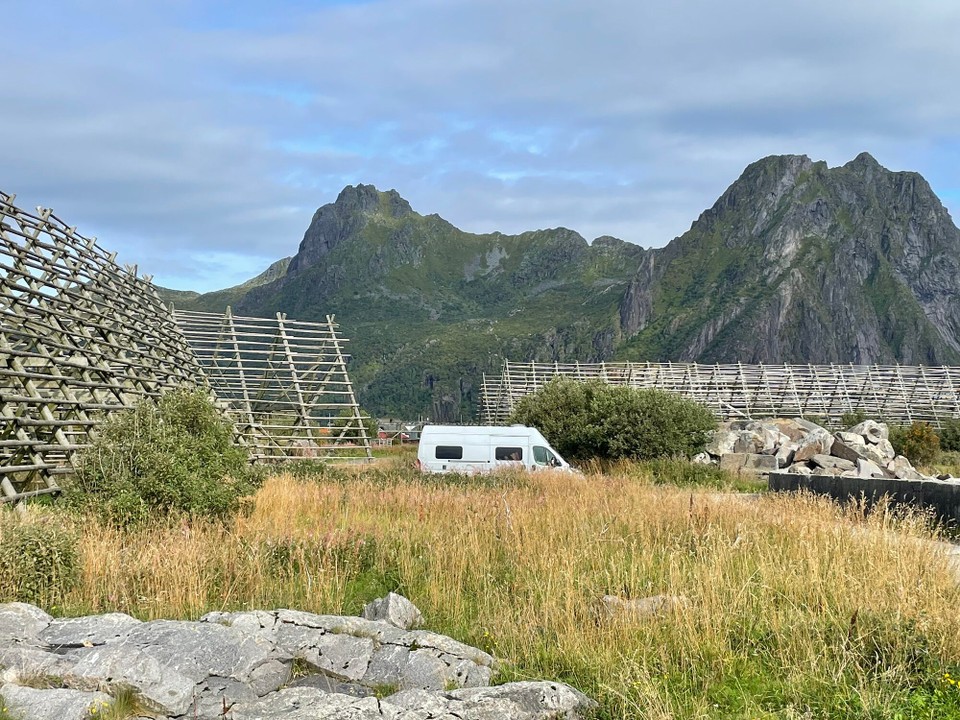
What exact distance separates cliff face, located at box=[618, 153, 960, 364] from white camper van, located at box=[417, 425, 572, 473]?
140 m

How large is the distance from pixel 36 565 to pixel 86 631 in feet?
5.99

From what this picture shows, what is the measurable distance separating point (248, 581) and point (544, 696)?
364cm

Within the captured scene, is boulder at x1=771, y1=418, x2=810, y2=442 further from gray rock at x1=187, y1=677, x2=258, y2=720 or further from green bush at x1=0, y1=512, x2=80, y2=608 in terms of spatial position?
gray rock at x1=187, y1=677, x2=258, y2=720

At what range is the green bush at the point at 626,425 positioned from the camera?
21.0 meters

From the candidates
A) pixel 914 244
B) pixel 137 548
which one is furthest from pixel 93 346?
pixel 914 244

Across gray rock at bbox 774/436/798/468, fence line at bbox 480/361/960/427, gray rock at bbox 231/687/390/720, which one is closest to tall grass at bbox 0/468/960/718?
gray rock at bbox 231/687/390/720

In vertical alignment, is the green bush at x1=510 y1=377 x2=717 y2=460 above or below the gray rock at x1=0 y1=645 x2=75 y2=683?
above

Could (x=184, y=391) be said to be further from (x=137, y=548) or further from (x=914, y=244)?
A: (x=914, y=244)

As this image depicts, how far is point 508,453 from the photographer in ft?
63.2

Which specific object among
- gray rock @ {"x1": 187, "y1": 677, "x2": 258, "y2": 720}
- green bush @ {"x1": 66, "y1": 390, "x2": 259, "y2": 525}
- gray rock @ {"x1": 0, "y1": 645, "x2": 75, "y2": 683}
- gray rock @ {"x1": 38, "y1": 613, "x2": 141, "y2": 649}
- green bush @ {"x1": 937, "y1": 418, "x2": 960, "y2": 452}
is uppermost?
green bush @ {"x1": 66, "y1": 390, "x2": 259, "y2": 525}

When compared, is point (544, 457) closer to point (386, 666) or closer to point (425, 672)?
point (386, 666)

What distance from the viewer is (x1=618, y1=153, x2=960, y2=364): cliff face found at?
6462 inches

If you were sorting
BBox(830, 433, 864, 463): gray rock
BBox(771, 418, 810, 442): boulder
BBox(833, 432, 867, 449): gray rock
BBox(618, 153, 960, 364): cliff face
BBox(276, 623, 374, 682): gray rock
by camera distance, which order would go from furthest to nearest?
BBox(618, 153, 960, 364): cliff face < BBox(771, 418, 810, 442): boulder < BBox(833, 432, 867, 449): gray rock < BBox(830, 433, 864, 463): gray rock < BBox(276, 623, 374, 682): gray rock

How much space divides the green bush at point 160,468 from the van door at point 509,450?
819 centimetres
